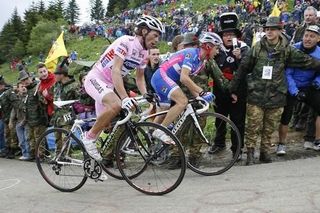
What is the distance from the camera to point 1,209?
627cm

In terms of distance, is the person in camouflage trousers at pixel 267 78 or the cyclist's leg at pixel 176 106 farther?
the person in camouflage trousers at pixel 267 78

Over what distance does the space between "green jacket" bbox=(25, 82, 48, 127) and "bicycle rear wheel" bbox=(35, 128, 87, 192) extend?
3.35m

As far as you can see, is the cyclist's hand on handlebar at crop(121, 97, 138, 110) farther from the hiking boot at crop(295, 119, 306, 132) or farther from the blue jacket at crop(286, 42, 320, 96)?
the hiking boot at crop(295, 119, 306, 132)

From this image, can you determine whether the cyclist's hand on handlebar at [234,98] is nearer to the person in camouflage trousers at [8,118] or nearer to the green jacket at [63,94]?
the green jacket at [63,94]

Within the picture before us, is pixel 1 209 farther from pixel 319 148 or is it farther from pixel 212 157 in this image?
pixel 319 148

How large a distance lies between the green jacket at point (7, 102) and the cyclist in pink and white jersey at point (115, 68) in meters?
5.68

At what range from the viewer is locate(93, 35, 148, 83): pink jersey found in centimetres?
629

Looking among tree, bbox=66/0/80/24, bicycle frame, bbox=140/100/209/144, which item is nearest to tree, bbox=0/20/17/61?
tree, bbox=66/0/80/24

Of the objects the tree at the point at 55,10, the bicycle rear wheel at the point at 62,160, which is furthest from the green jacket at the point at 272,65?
the tree at the point at 55,10

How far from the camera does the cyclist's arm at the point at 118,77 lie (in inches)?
239

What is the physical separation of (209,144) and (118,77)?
82.0 inches

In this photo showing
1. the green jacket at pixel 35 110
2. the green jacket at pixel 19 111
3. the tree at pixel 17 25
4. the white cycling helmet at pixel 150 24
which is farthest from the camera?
the tree at pixel 17 25

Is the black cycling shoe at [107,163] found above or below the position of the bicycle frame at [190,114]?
below

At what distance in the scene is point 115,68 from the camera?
20.4ft
